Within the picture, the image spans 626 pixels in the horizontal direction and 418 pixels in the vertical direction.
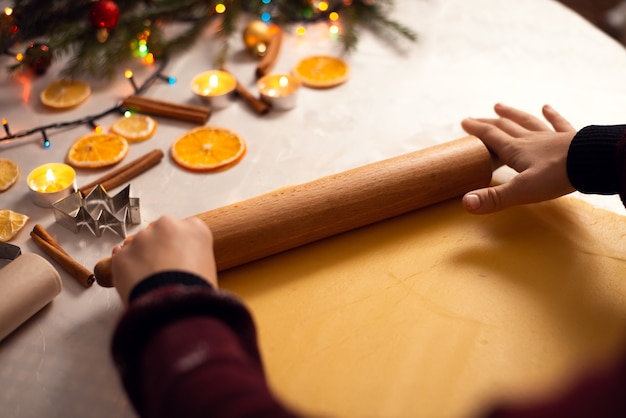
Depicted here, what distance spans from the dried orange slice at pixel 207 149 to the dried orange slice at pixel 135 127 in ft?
0.32

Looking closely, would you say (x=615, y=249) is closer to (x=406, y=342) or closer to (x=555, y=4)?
(x=406, y=342)

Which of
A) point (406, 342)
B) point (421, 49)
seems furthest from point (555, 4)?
point (406, 342)

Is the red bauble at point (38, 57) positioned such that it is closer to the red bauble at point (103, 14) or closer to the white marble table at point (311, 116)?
the white marble table at point (311, 116)

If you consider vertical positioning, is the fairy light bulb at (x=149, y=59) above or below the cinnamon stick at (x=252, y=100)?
below

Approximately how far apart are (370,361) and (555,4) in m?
1.53

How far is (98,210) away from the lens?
124cm

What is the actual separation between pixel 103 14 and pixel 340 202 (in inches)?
39.9

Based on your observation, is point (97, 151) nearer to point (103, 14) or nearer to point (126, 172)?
point (126, 172)

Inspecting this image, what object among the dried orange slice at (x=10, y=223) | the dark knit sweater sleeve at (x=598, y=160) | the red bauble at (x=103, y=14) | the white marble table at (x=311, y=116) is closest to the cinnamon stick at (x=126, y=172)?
the white marble table at (x=311, y=116)

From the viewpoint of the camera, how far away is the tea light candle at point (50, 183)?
4.21 ft

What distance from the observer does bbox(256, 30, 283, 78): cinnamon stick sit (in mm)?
1679

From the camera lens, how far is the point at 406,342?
0.98 meters

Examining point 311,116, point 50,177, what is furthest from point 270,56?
point 50,177

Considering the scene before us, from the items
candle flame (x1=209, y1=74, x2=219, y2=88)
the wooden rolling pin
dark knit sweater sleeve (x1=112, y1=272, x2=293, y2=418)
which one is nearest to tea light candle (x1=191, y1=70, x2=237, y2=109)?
candle flame (x1=209, y1=74, x2=219, y2=88)
